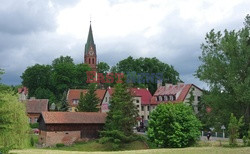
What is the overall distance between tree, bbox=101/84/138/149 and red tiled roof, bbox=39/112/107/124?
5591mm

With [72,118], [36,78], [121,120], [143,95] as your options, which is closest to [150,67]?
[143,95]

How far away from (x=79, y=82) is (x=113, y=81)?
16.6 m

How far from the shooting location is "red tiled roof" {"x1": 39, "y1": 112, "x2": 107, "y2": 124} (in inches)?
2197

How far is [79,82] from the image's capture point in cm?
12125

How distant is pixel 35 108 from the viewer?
83.5 m

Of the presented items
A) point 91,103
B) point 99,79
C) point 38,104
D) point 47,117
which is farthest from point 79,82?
point 47,117

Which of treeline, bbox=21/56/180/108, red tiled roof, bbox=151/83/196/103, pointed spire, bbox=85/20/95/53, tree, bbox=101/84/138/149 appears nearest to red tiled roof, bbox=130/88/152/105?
red tiled roof, bbox=151/83/196/103

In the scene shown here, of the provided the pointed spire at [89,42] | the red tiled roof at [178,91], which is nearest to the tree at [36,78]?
the pointed spire at [89,42]

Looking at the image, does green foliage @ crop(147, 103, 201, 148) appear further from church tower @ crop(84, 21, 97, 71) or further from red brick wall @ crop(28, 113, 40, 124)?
church tower @ crop(84, 21, 97, 71)

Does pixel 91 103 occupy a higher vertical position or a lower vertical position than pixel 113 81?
lower

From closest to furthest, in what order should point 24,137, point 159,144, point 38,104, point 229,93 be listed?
point 24,137 < point 159,144 < point 229,93 < point 38,104

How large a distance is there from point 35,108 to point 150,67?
3629 cm

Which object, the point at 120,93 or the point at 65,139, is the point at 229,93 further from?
the point at 65,139

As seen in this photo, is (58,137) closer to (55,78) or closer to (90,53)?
(55,78)
